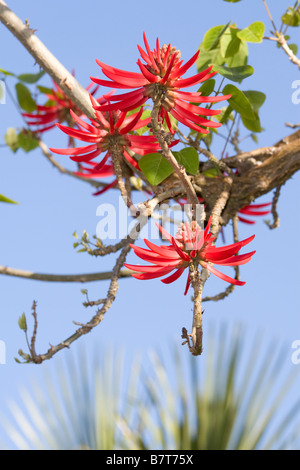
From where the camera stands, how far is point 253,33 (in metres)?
1.30

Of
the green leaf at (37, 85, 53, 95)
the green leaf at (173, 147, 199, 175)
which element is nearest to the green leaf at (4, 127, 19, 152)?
the green leaf at (37, 85, 53, 95)

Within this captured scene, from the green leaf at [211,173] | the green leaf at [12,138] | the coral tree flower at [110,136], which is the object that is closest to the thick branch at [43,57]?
the coral tree flower at [110,136]

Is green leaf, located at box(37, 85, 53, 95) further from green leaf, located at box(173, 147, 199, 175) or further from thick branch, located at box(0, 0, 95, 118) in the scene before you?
green leaf, located at box(173, 147, 199, 175)

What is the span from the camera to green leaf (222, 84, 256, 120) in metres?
1.12

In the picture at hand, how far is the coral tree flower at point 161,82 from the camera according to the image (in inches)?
33.5

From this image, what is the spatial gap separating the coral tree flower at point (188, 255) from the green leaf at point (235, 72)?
0.37 m

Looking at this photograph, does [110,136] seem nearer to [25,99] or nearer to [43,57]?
[43,57]

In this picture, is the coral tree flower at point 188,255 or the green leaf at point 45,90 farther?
the green leaf at point 45,90

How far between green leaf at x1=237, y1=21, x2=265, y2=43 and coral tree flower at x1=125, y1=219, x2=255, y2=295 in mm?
603

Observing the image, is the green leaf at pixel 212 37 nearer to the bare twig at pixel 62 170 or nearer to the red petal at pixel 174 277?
the bare twig at pixel 62 170

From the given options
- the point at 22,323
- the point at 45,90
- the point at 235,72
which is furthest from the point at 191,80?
the point at 45,90

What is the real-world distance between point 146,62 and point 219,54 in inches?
24.2
